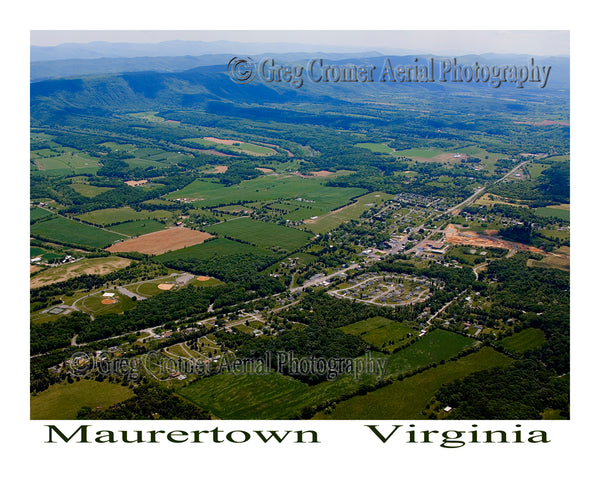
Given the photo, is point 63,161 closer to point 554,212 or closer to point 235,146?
point 235,146

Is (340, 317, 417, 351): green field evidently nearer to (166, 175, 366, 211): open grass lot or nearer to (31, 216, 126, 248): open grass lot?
(31, 216, 126, 248): open grass lot

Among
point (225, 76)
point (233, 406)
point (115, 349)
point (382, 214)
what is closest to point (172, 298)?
point (115, 349)

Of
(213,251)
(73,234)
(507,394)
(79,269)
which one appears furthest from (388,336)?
(73,234)

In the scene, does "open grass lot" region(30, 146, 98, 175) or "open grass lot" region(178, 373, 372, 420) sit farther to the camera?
"open grass lot" region(30, 146, 98, 175)

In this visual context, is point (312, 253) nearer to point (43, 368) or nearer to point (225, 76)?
point (43, 368)

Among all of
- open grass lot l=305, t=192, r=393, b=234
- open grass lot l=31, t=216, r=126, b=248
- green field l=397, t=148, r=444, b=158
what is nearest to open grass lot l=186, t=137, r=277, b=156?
green field l=397, t=148, r=444, b=158

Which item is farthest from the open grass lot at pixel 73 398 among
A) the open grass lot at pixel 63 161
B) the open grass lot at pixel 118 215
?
the open grass lot at pixel 63 161
